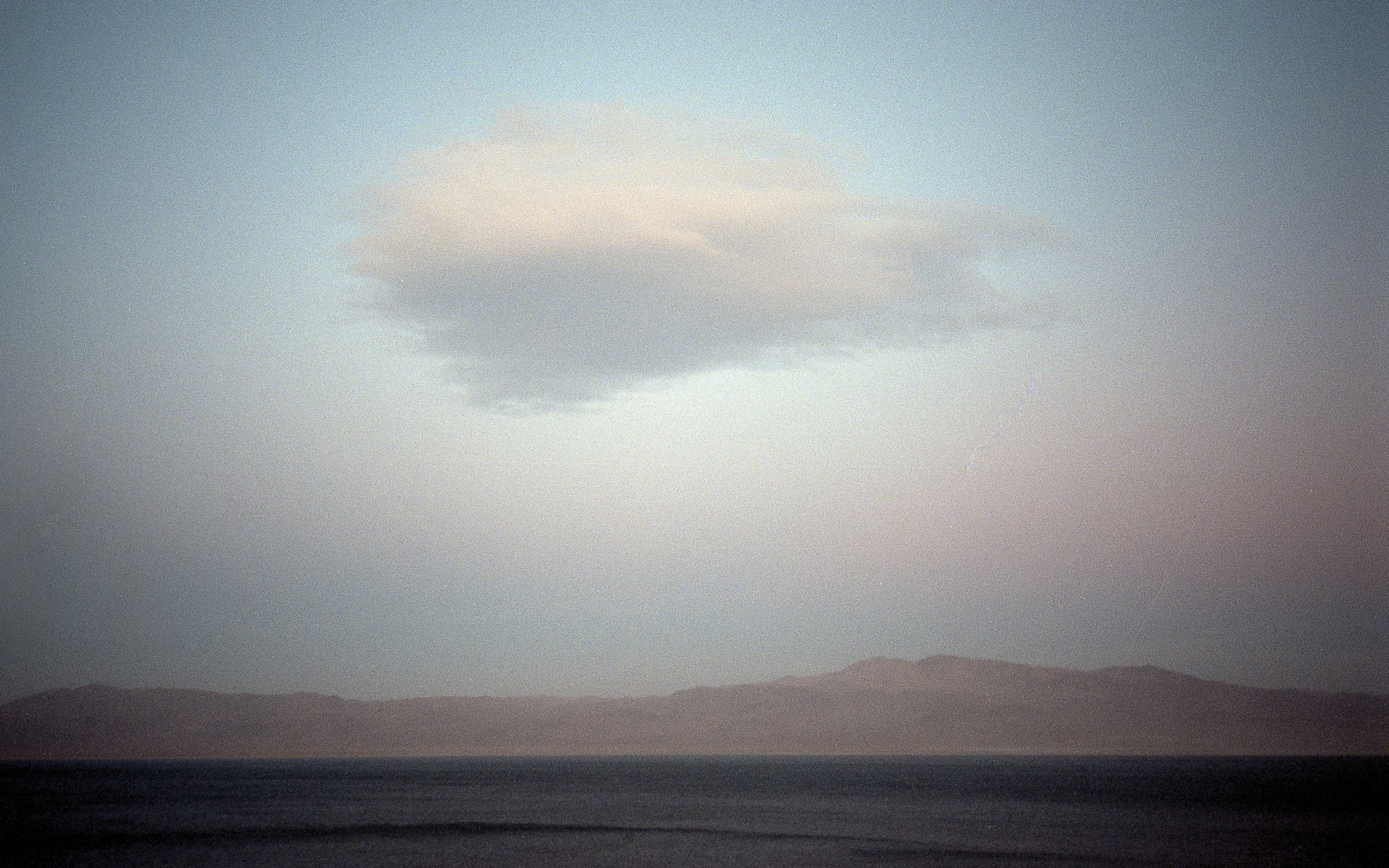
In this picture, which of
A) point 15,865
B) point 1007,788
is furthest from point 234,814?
point 1007,788

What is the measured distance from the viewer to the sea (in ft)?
174

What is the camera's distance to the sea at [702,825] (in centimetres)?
5309

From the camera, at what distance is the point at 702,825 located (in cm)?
7369

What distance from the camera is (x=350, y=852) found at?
5509 centimetres

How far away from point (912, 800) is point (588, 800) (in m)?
30.4

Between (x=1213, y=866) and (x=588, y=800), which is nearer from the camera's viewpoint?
(x=1213, y=866)

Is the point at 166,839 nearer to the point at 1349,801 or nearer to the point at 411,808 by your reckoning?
the point at 411,808

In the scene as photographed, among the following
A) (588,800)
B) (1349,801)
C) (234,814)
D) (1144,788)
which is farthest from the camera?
(1144,788)

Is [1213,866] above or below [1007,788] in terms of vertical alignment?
above

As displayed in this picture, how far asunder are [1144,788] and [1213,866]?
88.5 metres

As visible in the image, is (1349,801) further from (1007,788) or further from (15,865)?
(15,865)

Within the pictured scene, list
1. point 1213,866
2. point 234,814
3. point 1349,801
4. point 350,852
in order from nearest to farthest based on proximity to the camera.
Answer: point 1213,866
point 350,852
point 234,814
point 1349,801

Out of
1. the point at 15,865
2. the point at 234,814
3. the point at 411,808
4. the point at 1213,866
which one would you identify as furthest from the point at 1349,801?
the point at 15,865

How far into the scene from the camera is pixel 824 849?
5619 cm
